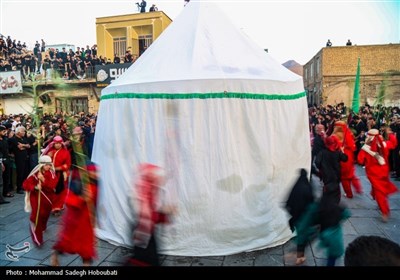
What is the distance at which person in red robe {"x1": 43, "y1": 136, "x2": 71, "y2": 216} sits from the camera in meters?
6.90

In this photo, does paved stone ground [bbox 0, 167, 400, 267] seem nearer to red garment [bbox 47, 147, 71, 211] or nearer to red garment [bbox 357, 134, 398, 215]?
red garment [bbox 357, 134, 398, 215]

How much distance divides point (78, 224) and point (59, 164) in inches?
131

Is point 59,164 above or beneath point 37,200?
above

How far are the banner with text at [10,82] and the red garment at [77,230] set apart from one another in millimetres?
19190

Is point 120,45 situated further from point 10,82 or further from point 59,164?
point 59,164

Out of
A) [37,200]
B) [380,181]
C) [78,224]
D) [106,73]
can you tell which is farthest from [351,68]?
[78,224]

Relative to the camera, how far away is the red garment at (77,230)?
13.1 feet

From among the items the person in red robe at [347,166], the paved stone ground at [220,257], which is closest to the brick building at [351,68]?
the person in red robe at [347,166]

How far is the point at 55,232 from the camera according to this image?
6.11m

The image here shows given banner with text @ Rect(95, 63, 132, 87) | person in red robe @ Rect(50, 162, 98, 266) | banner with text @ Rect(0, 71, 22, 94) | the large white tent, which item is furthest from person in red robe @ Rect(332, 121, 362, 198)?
banner with text @ Rect(0, 71, 22, 94)

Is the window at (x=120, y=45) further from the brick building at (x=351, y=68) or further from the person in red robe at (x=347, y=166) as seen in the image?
the person in red robe at (x=347, y=166)

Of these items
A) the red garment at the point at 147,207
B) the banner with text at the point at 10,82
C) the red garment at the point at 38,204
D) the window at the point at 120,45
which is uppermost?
the window at the point at 120,45

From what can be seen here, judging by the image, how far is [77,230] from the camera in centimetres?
404

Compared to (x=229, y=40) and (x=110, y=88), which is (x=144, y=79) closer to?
(x=110, y=88)
